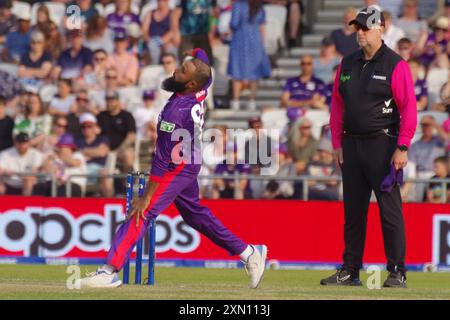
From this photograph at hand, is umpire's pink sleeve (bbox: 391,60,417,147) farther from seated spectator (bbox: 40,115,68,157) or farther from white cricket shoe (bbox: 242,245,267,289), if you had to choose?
seated spectator (bbox: 40,115,68,157)

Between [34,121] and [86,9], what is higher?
[86,9]

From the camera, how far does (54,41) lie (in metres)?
23.6

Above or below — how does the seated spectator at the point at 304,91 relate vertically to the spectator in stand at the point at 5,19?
below

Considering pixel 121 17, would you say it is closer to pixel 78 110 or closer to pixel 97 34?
pixel 97 34

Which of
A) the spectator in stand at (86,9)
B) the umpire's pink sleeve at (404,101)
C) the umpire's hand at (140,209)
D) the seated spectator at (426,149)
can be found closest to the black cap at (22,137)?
the spectator in stand at (86,9)

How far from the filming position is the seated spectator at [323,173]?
19.4 metres

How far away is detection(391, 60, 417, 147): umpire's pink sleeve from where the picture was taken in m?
13.3

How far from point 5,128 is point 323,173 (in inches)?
198

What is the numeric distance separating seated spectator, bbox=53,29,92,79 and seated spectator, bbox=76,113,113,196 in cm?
177

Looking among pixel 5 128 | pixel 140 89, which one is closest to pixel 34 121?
pixel 5 128

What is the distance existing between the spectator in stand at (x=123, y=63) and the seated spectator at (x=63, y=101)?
2.62 feet

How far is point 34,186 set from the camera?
19562 mm

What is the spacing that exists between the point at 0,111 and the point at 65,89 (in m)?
1.23

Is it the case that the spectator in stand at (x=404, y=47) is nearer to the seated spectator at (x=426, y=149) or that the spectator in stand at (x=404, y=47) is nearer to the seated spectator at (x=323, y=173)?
the seated spectator at (x=426, y=149)
